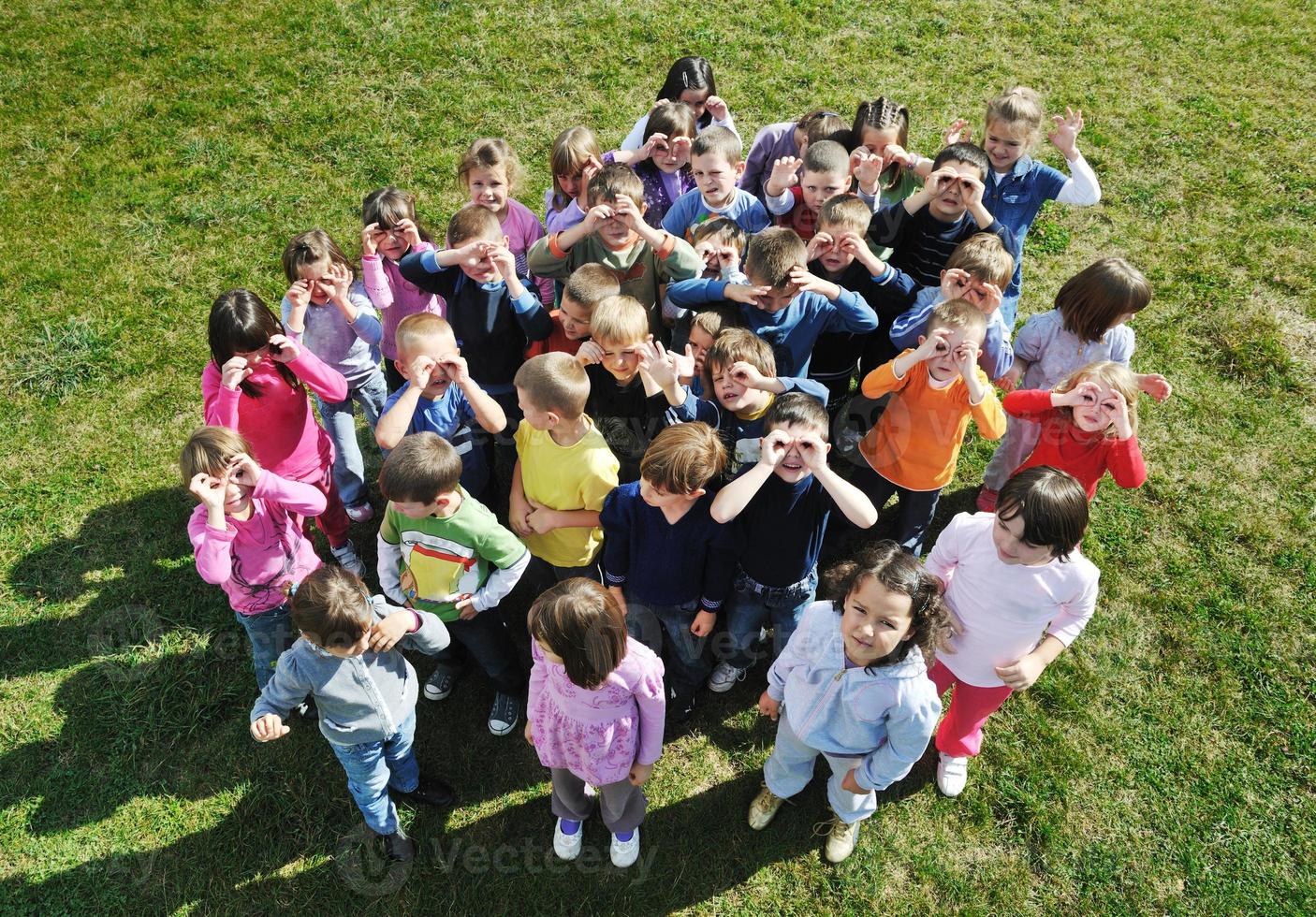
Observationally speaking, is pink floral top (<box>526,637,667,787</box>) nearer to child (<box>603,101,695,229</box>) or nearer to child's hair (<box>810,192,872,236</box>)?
child's hair (<box>810,192,872,236</box>)

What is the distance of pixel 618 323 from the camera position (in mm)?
4219

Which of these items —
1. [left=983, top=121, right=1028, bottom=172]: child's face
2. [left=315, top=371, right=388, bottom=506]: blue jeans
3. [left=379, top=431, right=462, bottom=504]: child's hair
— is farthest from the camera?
[left=983, top=121, right=1028, bottom=172]: child's face

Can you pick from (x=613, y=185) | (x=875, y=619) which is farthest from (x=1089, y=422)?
(x=613, y=185)

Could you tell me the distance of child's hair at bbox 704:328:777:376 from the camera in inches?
164

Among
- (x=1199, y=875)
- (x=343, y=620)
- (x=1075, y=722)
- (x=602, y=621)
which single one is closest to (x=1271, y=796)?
(x=1199, y=875)

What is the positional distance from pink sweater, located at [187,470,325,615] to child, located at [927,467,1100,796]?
10.3 feet

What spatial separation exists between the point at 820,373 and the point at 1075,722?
248 centimetres

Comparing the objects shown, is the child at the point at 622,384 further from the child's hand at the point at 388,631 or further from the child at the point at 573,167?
the child at the point at 573,167

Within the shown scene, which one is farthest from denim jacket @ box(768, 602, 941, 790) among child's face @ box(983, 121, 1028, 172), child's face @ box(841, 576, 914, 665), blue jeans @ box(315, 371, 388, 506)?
child's face @ box(983, 121, 1028, 172)

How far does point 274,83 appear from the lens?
867cm

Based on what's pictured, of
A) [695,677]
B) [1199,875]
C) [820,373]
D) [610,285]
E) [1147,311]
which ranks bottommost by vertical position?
[1199,875]

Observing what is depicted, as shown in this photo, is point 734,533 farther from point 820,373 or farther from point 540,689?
point 820,373

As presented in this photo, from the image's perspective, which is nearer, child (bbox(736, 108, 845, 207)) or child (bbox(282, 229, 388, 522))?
child (bbox(282, 229, 388, 522))

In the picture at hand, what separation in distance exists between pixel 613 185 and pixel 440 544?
7.90 feet
